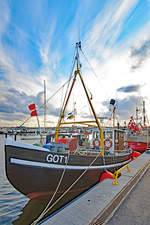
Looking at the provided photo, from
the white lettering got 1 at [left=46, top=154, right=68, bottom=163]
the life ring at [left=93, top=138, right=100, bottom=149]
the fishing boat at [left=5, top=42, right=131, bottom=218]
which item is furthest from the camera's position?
the life ring at [left=93, top=138, right=100, bottom=149]

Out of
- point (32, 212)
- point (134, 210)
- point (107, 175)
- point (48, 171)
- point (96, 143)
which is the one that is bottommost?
point (32, 212)

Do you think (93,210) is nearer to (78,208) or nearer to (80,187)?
(78,208)

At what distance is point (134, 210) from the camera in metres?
3.50

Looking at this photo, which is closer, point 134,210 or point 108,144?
point 134,210

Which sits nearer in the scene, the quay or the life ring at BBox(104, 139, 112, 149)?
the quay

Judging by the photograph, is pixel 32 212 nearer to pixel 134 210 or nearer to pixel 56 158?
pixel 56 158

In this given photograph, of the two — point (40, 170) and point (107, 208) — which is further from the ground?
point (40, 170)

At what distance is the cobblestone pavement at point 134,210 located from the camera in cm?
305

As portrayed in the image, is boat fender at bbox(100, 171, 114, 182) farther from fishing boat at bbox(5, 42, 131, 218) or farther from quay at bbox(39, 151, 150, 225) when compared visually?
quay at bbox(39, 151, 150, 225)

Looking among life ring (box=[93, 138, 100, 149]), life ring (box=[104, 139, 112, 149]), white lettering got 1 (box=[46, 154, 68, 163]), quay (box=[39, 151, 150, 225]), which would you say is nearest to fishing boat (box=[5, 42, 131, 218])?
white lettering got 1 (box=[46, 154, 68, 163])

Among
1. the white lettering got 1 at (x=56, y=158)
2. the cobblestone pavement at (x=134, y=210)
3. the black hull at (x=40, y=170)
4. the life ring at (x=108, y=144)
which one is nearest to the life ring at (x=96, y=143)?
the life ring at (x=108, y=144)

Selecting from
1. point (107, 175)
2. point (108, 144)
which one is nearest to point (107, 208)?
point (107, 175)

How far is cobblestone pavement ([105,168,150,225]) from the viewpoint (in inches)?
120

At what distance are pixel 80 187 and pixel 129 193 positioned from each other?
2616 millimetres
